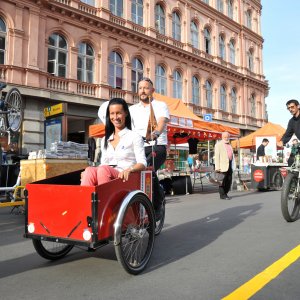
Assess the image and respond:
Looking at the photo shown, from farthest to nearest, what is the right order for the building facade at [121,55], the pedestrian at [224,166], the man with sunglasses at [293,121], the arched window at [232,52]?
the arched window at [232,52] → the building facade at [121,55] → the pedestrian at [224,166] → the man with sunglasses at [293,121]

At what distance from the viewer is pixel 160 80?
25297 millimetres

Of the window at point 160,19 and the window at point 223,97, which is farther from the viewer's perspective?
the window at point 223,97

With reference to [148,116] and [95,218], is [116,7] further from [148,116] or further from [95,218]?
[95,218]

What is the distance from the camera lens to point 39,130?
17672 millimetres

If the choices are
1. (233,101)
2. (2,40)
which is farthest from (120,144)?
(233,101)

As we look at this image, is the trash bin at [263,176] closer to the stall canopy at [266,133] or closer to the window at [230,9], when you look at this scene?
the stall canopy at [266,133]

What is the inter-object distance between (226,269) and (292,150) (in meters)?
3.14

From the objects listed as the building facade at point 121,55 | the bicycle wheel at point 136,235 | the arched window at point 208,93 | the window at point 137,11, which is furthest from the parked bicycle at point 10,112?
the arched window at point 208,93

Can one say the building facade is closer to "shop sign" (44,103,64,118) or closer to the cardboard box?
"shop sign" (44,103,64,118)

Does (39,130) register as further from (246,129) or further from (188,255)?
(246,129)

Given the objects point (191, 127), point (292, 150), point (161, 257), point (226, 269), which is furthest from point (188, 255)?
point (191, 127)

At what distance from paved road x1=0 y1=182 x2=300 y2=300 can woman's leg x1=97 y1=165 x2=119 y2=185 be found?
0.78 m

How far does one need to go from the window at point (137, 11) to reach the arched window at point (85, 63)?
4458 mm

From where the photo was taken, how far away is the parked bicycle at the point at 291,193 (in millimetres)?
5379
